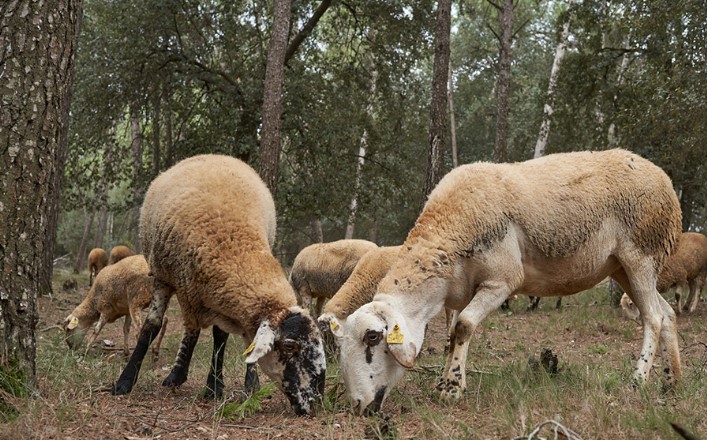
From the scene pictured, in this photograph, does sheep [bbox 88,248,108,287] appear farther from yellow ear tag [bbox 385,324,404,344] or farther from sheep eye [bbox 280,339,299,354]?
yellow ear tag [bbox 385,324,404,344]

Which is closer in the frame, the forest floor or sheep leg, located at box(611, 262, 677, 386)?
the forest floor

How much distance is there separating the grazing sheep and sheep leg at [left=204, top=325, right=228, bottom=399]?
18.3 ft

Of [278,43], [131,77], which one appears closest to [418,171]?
[131,77]

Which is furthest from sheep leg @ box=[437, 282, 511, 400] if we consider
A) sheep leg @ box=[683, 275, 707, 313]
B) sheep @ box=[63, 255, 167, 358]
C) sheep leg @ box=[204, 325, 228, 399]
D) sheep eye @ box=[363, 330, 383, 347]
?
sheep leg @ box=[683, 275, 707, 313]

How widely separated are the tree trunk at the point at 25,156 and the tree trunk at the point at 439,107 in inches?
306

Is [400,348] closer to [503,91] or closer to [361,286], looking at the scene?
[361,286]

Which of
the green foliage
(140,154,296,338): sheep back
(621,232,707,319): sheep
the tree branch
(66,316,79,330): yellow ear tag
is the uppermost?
the tree branch

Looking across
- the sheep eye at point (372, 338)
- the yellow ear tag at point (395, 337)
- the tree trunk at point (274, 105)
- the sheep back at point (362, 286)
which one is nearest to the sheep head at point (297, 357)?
the sheep eye at point (372, 338)

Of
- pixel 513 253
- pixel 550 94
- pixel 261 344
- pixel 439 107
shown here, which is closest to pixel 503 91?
pixel 550 94

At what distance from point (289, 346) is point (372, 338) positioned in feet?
2.35

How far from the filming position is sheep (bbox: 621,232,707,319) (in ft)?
46.8

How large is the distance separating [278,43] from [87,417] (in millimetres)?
8471

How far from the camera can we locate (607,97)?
19.0m

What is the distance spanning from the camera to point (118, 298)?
1168 centimetres
